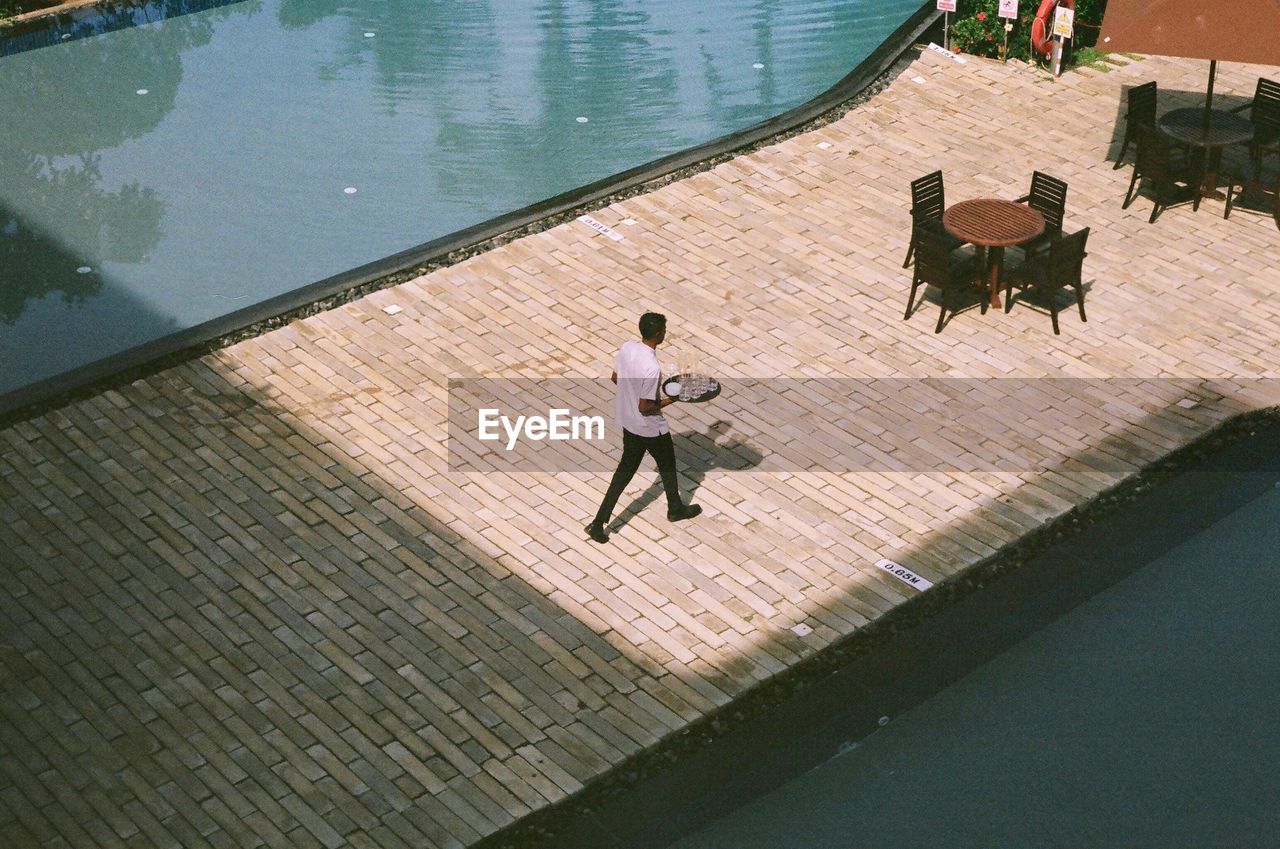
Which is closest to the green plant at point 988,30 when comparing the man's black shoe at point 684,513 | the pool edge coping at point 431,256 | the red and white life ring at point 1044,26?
the red and white life ring at point 1044,26

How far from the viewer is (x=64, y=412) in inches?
461

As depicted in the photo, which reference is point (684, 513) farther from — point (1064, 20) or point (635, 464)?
point (1064, 20)

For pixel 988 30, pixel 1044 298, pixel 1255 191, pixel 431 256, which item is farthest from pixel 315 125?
pixel 1255 191

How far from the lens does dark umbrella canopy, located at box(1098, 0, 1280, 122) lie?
12789 millimetres

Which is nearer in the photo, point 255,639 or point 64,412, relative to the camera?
point 255,639

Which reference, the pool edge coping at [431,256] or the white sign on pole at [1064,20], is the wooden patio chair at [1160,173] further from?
the pool edge coping at [431,256]

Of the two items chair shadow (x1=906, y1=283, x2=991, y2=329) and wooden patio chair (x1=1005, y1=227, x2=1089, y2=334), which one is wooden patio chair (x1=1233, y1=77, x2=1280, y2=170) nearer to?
wooden patio chair (x1=1005, y1=227, x2=1089, y2=334)

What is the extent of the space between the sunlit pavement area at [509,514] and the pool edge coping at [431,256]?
22 centimetres

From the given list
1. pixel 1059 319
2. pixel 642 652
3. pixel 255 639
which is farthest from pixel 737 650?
pixel 1059 319

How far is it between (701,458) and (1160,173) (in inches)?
240

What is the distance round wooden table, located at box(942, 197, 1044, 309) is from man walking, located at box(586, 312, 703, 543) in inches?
155

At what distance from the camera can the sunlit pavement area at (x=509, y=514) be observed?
864 cm

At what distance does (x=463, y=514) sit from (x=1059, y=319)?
18.7 feet

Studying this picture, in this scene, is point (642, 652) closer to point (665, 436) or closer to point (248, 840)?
point (665, 436)
